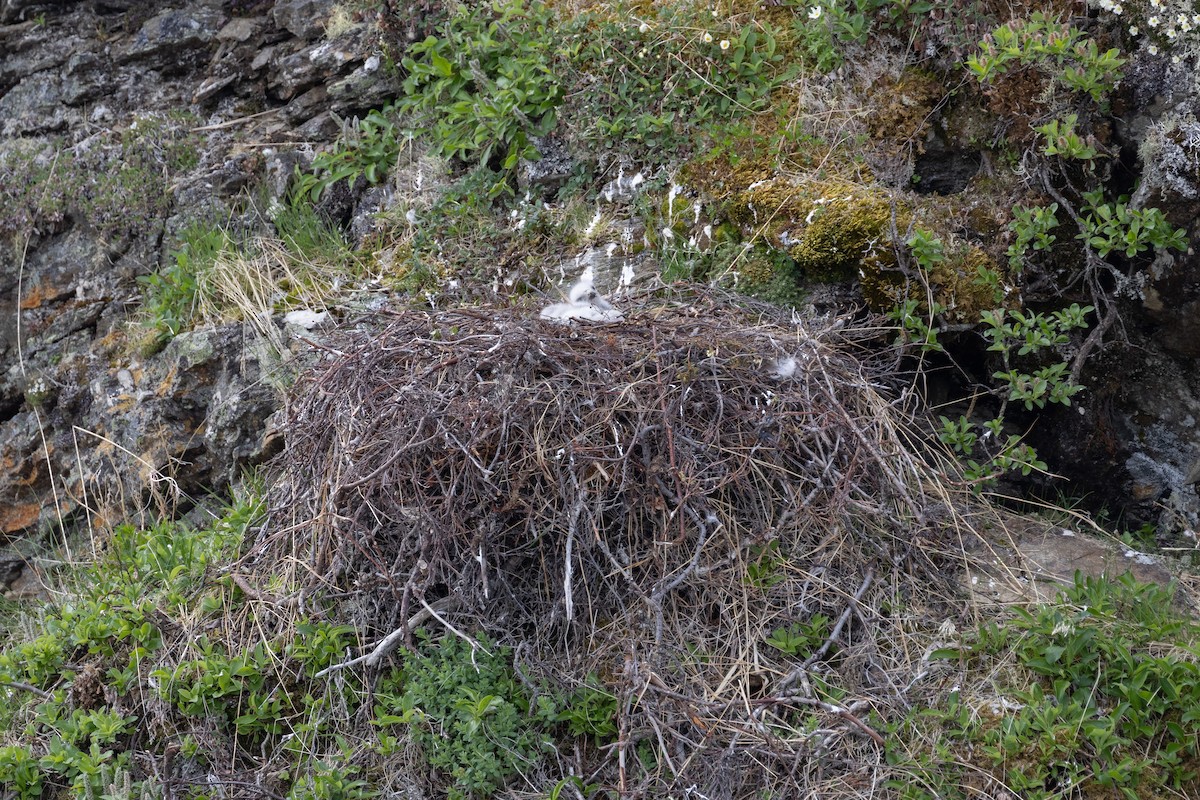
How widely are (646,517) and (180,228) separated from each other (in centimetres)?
365

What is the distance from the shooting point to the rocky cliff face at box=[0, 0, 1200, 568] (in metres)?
3.55

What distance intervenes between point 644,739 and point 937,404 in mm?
1895

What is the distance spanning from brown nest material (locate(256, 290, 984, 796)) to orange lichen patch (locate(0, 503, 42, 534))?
2944 mm

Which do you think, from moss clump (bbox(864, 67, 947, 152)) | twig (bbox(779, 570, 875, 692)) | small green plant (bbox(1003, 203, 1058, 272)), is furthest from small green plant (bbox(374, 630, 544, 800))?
moss clump (bbox(864, 67, 947, 152))

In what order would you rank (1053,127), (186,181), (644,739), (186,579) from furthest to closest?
(186,181), (186,579), (1053,127), (644,739)

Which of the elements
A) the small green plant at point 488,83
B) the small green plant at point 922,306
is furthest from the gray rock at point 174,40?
the small green plant at point 922,306

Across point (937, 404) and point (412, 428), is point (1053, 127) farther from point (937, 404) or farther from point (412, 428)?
point (412, 428)

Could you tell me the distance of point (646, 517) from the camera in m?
3.10

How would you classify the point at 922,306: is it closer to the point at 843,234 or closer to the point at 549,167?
the point at 843,234

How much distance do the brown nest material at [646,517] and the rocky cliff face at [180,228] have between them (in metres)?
0.99

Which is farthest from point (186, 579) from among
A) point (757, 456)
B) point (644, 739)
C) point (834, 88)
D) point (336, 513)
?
point (834, 88)

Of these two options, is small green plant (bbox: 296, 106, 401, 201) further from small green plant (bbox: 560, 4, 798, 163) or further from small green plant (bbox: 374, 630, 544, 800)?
small green plant (bbox: 374, 630, 544, 800)

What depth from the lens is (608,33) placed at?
4492 millimetres

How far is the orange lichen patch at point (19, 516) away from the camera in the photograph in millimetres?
5367
